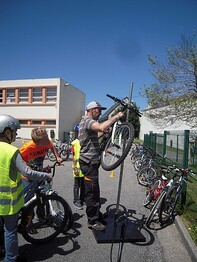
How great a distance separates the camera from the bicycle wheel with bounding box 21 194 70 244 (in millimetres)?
3577

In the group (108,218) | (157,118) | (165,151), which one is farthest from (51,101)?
(108,218)

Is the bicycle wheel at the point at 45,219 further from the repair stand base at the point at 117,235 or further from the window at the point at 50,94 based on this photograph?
the window at the point at 50,94

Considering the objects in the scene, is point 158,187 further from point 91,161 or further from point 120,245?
point 91,161

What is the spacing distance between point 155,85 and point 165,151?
9.73 m

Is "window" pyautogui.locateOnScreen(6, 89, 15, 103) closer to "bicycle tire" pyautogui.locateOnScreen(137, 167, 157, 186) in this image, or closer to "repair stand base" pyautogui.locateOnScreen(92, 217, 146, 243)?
"bicycle tire" pyautogui.locateOnScreen(137, 167, 157, 186)

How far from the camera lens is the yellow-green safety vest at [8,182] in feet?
8.80

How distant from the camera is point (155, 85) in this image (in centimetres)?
1786

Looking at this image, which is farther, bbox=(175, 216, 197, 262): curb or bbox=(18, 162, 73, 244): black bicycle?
bbox=(18, 162, 73, 244): black bicycle

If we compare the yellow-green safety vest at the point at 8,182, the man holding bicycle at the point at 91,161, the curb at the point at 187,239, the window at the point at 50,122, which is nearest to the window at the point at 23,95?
the window at the point at 50,122

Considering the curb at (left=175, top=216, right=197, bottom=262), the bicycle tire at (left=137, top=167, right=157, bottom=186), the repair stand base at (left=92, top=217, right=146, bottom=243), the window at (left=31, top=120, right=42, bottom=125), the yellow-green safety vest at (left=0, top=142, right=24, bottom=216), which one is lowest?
the repair stand base at (left=92, top=217, right=146, bottom=243)

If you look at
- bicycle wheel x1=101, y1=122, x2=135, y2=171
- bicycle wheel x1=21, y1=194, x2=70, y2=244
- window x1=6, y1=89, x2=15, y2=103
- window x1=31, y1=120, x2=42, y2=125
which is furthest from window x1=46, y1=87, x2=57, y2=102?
bicycle wheel x1=21, y1=194, x2=70, y2=244

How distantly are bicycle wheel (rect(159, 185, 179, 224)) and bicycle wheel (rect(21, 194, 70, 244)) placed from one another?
1946 millimetres

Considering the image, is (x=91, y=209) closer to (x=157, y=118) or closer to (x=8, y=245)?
(x=8, y=245)

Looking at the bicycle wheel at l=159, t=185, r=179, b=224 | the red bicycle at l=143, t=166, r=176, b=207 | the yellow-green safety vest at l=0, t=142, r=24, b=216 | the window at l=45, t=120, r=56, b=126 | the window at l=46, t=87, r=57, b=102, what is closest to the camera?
the yellow-green safety vest at l=0, t=142, r=24, b=216
